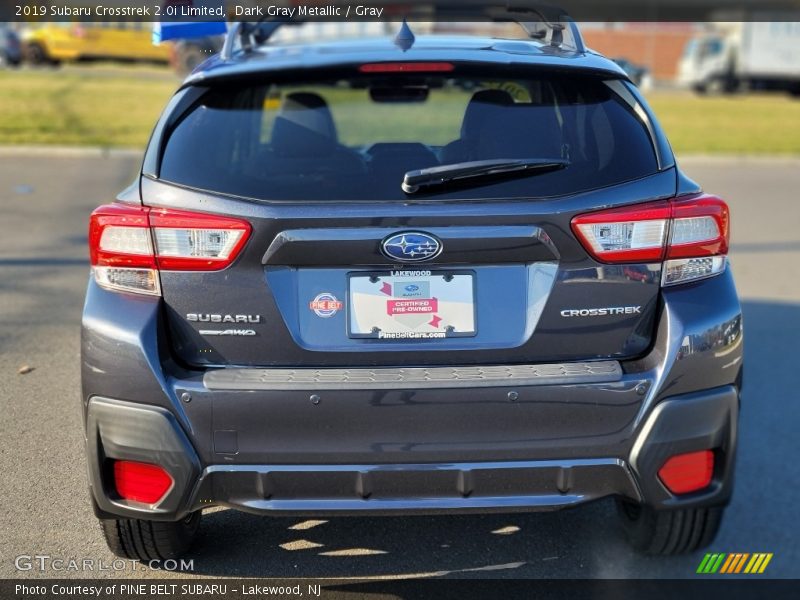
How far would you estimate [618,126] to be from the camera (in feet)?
11.2

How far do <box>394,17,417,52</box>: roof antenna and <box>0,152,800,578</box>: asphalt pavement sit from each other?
1735 mm

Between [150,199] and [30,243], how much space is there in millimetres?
5891

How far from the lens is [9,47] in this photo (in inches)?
1351

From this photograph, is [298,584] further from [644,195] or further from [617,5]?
[617,5]

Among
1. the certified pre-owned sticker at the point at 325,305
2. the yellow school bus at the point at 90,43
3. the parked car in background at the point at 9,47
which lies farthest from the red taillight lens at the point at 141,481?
the parked car in background at the point at 9,47

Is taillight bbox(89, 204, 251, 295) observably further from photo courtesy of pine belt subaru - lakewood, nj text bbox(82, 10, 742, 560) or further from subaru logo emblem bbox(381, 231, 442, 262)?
subaru logo emblem bbox(381, 231, 442, 262)

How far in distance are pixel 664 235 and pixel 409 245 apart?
2.59ft

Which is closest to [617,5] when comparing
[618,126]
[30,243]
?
[30,243]

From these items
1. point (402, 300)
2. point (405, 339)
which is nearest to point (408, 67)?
point (402, 300)

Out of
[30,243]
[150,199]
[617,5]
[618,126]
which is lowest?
[617,5]

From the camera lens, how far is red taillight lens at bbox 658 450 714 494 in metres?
3.22

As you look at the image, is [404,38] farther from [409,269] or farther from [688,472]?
[688,472]

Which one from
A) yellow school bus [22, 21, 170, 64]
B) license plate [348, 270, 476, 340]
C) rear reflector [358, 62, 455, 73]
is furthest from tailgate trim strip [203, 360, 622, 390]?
yellow school bus [22, 21, 170, 64]

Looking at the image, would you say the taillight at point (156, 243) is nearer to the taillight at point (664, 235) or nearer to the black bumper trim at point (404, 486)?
the black bumper trim at point (404, 486)
